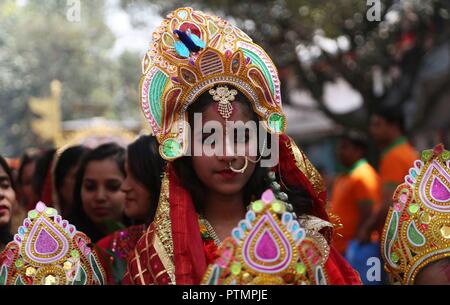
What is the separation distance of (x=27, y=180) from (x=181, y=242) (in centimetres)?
336

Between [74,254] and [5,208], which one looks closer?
[74,254]

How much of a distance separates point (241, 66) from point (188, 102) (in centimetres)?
20

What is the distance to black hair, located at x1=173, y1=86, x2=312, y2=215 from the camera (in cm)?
251

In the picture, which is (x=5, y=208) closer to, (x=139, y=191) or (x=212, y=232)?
(x=139, y=191)

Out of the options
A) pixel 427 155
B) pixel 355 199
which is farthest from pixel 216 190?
pixel 355 199

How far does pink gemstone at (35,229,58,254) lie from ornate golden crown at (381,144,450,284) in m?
1.10

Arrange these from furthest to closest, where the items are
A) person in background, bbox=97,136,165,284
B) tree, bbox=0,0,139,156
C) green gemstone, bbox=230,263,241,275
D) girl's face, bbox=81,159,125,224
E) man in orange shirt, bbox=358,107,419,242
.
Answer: tree, bbox=0,0,139,156 < man in orange shirt, bbox=358,107,419,242 < girl's face, bbox=81,159,125,224 < person in background, bbox=97,136,165,284 < green gemstone, bbox=230,263,241,275

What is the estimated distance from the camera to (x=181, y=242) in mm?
2359

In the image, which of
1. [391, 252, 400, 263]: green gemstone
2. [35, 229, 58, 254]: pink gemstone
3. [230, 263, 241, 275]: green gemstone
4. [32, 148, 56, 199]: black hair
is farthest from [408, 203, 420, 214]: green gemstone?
[32, 148, 56, 199]: black hair

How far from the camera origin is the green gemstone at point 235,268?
212 cm

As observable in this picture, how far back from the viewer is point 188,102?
2.50 meters

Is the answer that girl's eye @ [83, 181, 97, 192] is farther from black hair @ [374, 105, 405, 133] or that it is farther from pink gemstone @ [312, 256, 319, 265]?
black hair @ [374, 105, 405, 133]
